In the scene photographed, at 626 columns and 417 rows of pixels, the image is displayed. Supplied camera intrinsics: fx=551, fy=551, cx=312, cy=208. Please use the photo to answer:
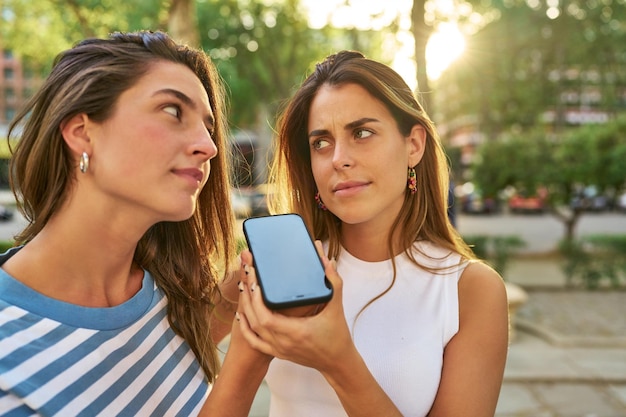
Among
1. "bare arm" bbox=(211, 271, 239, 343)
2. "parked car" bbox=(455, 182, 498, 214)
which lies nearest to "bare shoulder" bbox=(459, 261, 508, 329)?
"bare arm" bbox=(211, 271, 239, 343)

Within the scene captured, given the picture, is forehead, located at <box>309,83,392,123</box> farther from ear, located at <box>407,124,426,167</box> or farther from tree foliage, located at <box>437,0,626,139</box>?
tree foliage, located at <box>437,0,626,139</box>

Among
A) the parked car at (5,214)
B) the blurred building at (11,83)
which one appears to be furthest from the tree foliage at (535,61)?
the blurred building at (11,83)

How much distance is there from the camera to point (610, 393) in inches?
195

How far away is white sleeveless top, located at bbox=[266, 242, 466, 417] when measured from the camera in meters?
1.55

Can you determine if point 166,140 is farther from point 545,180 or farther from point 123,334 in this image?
point 545,180

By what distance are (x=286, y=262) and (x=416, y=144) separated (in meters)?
0.77

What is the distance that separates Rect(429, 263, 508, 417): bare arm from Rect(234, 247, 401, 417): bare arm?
1.03 ft

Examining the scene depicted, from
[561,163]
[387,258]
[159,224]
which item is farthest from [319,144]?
[561,163]

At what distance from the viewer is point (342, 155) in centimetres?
165

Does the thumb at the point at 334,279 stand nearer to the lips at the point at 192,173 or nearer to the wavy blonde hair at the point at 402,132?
the lips at the point at 192,173

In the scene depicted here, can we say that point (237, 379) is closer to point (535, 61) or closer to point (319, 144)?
point (319, 144)

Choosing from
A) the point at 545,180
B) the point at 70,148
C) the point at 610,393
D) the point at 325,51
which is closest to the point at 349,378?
the point at 70,148

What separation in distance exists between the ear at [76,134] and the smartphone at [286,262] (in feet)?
1.44

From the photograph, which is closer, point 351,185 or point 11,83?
point 351,185
